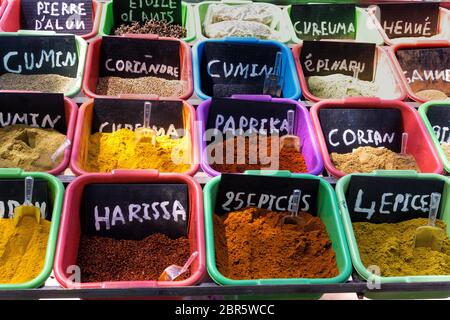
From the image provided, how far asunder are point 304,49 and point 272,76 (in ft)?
0.88

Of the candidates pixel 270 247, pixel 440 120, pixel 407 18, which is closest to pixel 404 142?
pixel 440 120

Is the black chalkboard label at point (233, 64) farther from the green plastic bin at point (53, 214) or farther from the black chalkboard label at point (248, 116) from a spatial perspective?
the green plastic bin at point (53, 214)

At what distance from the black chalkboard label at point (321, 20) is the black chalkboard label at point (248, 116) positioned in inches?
29.4

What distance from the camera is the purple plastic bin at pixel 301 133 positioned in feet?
5.43

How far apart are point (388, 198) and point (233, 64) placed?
922 millimetres

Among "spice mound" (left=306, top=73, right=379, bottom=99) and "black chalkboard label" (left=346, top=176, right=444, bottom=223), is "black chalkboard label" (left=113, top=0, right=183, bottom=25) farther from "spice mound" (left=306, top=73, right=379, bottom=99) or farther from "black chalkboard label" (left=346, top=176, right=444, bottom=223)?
"black chalkboard label" (left=346, top=176, right=444, bottom=223)

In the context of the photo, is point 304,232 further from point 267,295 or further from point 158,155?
point 158,155

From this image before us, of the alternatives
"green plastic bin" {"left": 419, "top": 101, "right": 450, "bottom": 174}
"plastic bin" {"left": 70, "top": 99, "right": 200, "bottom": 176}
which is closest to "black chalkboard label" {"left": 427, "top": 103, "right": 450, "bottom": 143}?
"green plastic bin" {"left": 419, "top": 101, "right": 450, "bottom": 174}

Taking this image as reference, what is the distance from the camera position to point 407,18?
100.0 inches

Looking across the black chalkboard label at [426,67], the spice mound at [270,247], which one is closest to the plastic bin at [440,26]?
the black chalkboard label at [426,67]

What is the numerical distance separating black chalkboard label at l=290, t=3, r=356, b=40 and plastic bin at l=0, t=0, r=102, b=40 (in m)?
0.97

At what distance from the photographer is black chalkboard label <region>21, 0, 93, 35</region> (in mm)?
2371

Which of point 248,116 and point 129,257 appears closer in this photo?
point 129,257

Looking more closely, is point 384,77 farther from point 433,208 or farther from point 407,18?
point 433,208
